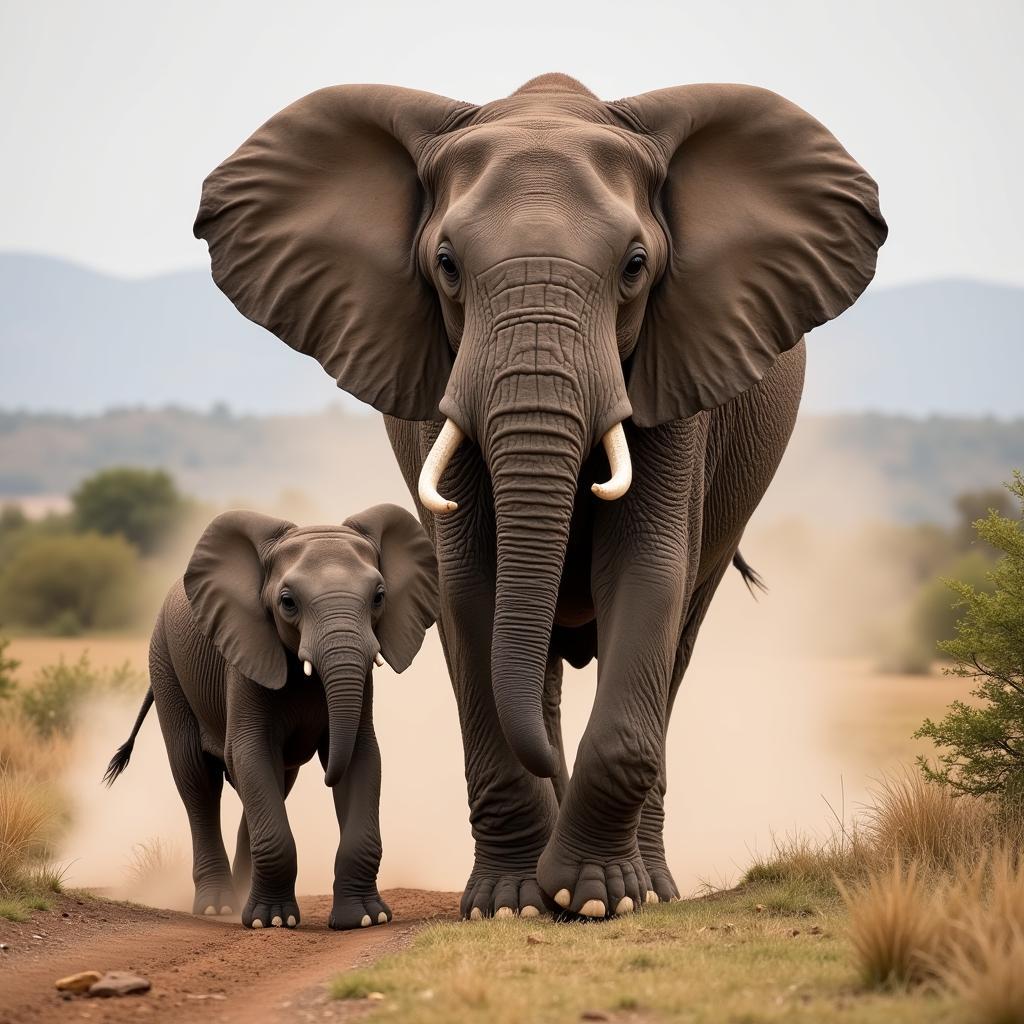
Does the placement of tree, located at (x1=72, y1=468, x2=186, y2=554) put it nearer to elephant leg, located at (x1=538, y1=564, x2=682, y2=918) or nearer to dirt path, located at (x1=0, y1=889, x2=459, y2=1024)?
dirt path, located at (x1=0, y1=889, x2=459, y2=1024)

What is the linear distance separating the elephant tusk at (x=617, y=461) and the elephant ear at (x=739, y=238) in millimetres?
555

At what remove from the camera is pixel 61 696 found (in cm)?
2200

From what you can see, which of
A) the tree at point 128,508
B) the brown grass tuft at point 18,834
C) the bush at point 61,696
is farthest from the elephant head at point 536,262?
the tree at point 128,508

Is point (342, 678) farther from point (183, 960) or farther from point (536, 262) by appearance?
point (536, 262)

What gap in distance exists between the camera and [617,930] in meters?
8.38

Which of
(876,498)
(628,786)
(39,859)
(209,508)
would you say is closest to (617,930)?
(628,786)

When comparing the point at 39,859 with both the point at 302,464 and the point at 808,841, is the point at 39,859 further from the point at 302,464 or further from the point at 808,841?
the point at 302,464

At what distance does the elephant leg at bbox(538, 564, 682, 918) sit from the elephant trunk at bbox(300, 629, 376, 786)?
143 centimetres

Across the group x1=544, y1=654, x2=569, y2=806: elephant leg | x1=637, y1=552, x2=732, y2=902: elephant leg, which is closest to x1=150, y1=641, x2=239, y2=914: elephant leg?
x1=544, y1=654, x2=569, y2=806: elephant leg

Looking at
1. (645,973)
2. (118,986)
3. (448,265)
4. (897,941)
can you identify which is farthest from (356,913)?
(897,941)

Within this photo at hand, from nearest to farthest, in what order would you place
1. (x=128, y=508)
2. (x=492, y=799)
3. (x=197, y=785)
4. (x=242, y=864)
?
(x=492, y=799) → (x=197, y=785) → (x=242, y=864) → (x=128, y=508)

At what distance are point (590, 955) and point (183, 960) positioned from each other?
6.54 ft

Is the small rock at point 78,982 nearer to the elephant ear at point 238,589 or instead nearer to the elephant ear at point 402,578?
the elephant ear at point 238,589

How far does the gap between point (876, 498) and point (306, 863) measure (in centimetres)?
14359
